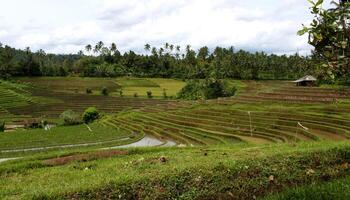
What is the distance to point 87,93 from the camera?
329ft

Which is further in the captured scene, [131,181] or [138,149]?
[138,149]

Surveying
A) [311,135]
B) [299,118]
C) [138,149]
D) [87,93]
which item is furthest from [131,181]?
[87,93]

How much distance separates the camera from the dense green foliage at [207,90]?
265 feet

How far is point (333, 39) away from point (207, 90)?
249 ft

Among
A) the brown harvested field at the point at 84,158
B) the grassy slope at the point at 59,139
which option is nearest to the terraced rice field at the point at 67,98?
the grassy slope at the point at 59,139

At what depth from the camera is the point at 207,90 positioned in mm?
82312

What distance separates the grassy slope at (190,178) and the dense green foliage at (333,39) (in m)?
2.23

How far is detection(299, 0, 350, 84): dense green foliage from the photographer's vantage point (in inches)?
253

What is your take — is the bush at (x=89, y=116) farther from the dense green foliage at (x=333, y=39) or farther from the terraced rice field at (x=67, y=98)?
the dense green foliage at (x=333, y=39)

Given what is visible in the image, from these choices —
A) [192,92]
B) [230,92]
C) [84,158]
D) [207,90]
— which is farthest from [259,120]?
[192,92]

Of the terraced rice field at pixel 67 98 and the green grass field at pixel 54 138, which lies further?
the terraced rice field at pixel 67 98

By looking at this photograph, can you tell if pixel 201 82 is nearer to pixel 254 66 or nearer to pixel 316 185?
pixel 254 66

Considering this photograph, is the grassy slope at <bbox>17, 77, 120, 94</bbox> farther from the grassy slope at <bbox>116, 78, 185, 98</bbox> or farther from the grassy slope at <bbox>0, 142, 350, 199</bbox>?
the grassy slope at <bbox>0, 142, 350, 199</bbox>

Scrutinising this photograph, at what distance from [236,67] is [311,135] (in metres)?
91.7
